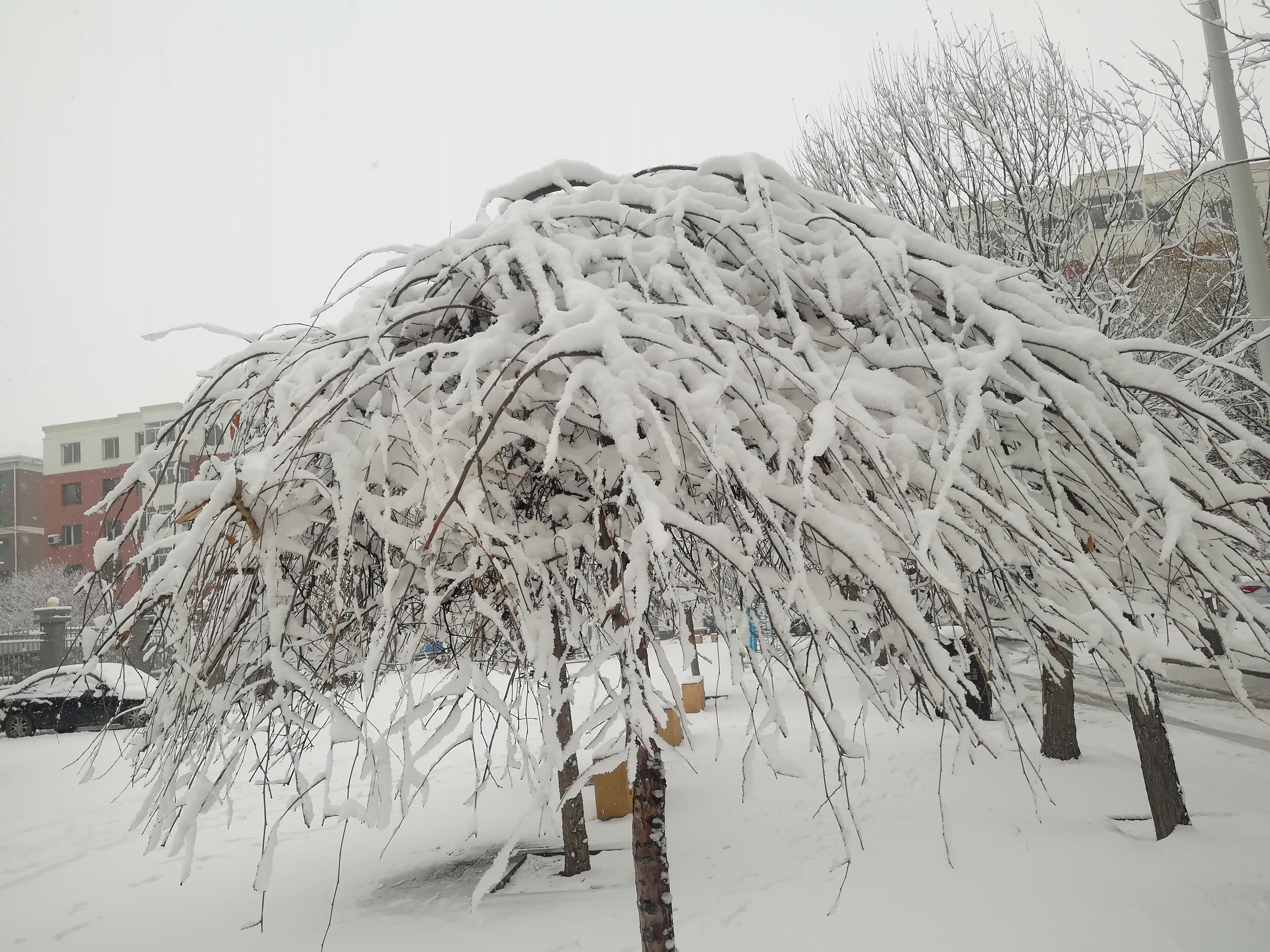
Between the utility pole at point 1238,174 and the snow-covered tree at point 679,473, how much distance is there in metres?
3.70

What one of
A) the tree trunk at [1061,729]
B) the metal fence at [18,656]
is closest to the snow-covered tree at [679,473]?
the tree trunk at [1061,729]

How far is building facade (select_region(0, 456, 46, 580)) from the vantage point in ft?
133

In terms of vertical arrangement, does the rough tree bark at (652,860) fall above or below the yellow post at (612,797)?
above

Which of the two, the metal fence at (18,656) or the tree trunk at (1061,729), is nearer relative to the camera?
the tree trunk at (1061,729)

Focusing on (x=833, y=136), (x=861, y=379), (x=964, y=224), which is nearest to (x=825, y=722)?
(x=861, y=379)

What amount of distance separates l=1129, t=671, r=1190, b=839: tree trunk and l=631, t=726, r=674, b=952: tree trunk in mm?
3915

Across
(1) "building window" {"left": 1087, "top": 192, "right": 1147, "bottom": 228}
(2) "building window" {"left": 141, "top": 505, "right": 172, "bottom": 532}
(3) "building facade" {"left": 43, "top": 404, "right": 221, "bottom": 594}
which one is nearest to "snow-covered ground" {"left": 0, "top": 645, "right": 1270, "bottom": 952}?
(2) "building window" {"left": 141, "top": 505, "right": 172, "bottom": 532}

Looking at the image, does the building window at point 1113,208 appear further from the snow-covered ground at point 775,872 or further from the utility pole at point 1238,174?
the snow-covered ground at point 775,872

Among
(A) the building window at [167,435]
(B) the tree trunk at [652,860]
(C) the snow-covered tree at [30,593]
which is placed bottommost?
(B) the tree trunk at [652,860]

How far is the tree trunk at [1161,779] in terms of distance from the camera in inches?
201

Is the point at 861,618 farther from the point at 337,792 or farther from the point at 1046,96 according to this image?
the point at 337,792

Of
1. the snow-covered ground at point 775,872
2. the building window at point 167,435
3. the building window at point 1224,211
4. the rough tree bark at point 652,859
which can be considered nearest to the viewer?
the building window at point 167,435

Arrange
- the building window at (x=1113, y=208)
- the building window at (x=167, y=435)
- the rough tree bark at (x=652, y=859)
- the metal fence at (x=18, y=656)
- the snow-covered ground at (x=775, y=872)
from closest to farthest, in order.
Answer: the building window at (x=167, y=435) < the rough tree bark at (x=652, y=859) < the snow-covered ground at (x=775, y=872) < the building window at (x=1113, y=208) < the metal fence at (x=18, y=656)

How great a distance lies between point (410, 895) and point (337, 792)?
399 cm
